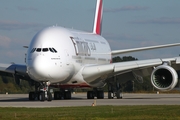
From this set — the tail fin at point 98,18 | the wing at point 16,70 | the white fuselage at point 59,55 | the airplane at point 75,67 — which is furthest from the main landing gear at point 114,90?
the tail fin at point 98,18

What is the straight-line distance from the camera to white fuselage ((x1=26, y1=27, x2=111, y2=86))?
31591mm

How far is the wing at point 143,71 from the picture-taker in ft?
114

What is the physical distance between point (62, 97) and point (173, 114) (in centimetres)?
1849

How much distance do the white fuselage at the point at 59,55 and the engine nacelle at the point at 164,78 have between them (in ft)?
15.4

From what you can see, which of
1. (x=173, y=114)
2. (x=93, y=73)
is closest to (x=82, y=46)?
(x=93, y=73)

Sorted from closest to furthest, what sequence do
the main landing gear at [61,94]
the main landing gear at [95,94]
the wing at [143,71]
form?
the wing at [143,71]
the main landing gear at [61,94]
the main landing gear at [95,94]

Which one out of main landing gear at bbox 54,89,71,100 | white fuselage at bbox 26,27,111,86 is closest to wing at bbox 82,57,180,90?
white fuselage at bbox 26,27,111,86

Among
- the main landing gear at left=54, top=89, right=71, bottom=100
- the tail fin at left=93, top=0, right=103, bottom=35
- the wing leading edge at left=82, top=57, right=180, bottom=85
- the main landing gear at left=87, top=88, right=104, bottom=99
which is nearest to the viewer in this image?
the wing leading edge at left=82, top=57, right=180, bottom=85

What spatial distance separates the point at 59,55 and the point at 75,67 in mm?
2349

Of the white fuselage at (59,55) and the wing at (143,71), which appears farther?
the wing at (143,71)

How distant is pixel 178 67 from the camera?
126ft

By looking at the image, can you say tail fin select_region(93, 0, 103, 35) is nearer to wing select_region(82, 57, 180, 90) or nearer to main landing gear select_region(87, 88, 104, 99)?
main landing gear select_region(87, 88, 104, 99)

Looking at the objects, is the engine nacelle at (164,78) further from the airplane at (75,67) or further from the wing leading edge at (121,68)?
the wing leading edge at (121,68)

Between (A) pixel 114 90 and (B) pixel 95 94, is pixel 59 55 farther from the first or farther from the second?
(A) pixel 114 90
